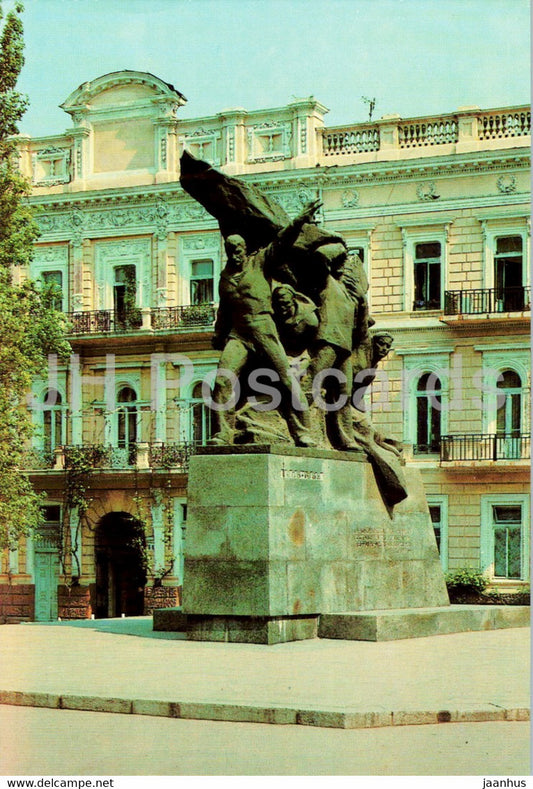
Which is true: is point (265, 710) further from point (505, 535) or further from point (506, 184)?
point (506, 184)

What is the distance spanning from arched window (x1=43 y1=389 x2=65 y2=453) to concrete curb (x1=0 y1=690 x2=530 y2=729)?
3457 cm

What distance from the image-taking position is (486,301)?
38.7m

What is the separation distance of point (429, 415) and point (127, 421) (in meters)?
9.43

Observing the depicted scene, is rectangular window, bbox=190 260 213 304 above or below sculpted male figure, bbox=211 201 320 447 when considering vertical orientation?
above

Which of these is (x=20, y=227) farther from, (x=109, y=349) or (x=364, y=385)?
(x=364, y=385)

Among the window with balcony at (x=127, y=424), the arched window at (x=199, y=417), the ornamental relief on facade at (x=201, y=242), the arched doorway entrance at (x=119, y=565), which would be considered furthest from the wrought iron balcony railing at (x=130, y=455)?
the ornamental relief on facade at (x=201, y=242)

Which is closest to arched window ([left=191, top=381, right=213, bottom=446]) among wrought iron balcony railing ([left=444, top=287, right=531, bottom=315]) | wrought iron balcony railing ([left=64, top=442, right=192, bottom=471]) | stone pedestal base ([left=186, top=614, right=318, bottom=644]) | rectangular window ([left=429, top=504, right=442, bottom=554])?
wrought iron balcony railing ([left=64, top=442, right=192, bottom=471])

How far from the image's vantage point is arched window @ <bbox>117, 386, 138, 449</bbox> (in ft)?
142

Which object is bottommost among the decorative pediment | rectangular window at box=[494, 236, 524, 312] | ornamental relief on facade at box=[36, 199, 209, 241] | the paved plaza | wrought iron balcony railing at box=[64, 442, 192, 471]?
the paved plaza

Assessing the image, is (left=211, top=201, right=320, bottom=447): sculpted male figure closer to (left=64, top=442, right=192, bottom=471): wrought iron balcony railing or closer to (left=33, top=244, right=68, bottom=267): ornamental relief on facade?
(left=64, top=442, right=192, bottom=471): wrought iron balcony railing

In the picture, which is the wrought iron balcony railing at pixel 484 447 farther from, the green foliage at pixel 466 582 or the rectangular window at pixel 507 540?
the green foliage at pixel 466 582

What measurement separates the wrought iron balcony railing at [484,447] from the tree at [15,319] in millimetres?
11792

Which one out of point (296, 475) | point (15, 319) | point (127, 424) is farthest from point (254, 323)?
point (127, 424)

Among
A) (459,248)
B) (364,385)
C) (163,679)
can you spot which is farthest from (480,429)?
(163,679)
